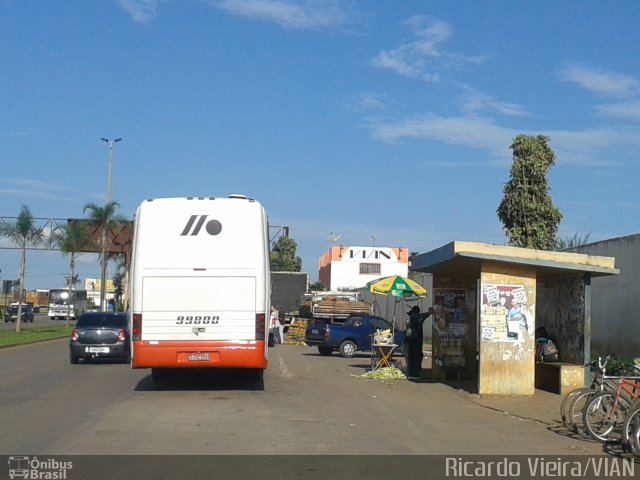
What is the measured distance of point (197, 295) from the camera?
15812mm

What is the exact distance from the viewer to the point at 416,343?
20.7 meters

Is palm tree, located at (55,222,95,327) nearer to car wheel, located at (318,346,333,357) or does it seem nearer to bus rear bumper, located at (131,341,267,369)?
car wheel, located at (318,346,333,357)

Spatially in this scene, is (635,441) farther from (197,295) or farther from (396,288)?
(396,288)

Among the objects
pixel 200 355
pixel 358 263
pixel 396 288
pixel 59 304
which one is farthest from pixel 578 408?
pixel 358 263

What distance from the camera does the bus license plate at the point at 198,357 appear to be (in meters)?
15.8

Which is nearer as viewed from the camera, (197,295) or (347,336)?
(197,295)

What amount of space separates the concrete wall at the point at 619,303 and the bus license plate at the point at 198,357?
10867mm

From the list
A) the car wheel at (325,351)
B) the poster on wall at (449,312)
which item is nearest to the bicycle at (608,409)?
the poster on wall at (449,312)

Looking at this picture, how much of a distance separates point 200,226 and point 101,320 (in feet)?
35.1
